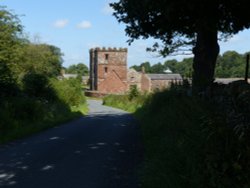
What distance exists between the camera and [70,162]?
487 inches

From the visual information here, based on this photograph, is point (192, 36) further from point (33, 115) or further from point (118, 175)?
point (118, 175)

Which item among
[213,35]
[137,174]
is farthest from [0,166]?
[213,35]

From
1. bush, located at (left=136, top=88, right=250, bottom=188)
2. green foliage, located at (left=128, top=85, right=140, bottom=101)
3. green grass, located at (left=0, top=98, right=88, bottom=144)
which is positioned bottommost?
green foliage, located at (left=128, top=85, right=140, bottom=101)

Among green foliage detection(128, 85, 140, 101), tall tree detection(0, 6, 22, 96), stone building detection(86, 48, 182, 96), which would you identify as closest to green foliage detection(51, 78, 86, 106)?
green foliage detection(128, 85, 140, 101)

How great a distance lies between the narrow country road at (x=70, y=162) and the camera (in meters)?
9.90

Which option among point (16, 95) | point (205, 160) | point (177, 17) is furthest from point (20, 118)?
point (205, 160)

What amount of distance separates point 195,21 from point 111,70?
88893 mm

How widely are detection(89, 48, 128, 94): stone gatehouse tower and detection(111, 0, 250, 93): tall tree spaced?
83733 mm

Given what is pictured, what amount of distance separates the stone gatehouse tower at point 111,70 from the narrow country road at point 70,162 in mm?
86240

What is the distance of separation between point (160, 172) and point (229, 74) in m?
95.5

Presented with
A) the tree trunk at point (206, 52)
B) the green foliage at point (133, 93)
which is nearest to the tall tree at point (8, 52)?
the tree trunk at point (206, 52)

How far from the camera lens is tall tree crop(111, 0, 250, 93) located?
51.4ft

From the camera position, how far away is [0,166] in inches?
466

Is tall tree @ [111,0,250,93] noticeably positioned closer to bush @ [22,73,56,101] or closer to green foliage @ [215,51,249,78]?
bush @ [22,73,56,101]
